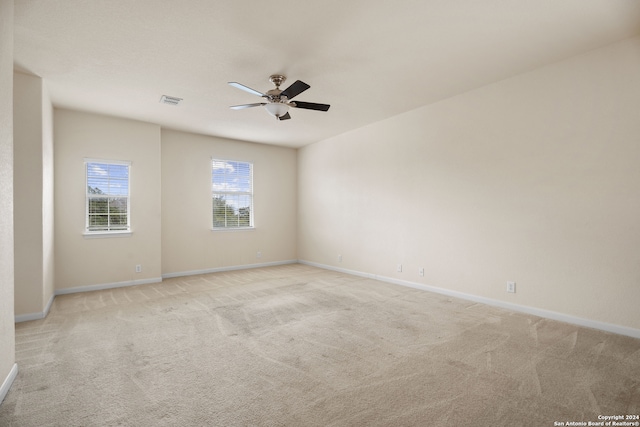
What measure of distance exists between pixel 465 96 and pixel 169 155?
5281mm

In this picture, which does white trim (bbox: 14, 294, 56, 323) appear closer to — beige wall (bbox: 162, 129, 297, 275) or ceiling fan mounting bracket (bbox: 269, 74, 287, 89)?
beige wall (bbox: 162, 129, 297, 275)

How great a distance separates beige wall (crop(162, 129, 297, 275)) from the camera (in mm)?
6184

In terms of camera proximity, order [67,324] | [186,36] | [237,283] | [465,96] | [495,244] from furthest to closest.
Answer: [237,283]
[465,96]
[495,244]
[67,324]
[186,36]

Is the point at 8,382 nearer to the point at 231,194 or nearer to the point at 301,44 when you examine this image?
the point at 301,44

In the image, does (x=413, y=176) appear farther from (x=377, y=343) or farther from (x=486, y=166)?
(x=377, y=343)

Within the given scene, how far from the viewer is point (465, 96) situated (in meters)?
4.39

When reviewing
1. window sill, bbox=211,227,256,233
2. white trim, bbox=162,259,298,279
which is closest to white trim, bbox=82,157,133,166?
window sill, bbox=211,227,256,233

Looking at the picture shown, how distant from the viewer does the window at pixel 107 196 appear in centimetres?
522

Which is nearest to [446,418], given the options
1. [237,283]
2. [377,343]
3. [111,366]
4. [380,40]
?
[377,343]

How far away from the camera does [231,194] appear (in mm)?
6988

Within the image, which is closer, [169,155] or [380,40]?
[380,40]

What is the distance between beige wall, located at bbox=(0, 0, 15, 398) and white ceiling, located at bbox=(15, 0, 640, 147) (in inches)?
18.4

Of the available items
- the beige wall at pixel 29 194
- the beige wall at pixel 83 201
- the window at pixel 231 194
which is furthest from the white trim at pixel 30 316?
the window at pixel 231 194

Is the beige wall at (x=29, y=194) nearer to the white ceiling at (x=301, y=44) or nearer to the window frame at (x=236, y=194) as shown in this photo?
the white ceiling at (x=301, y=44)
